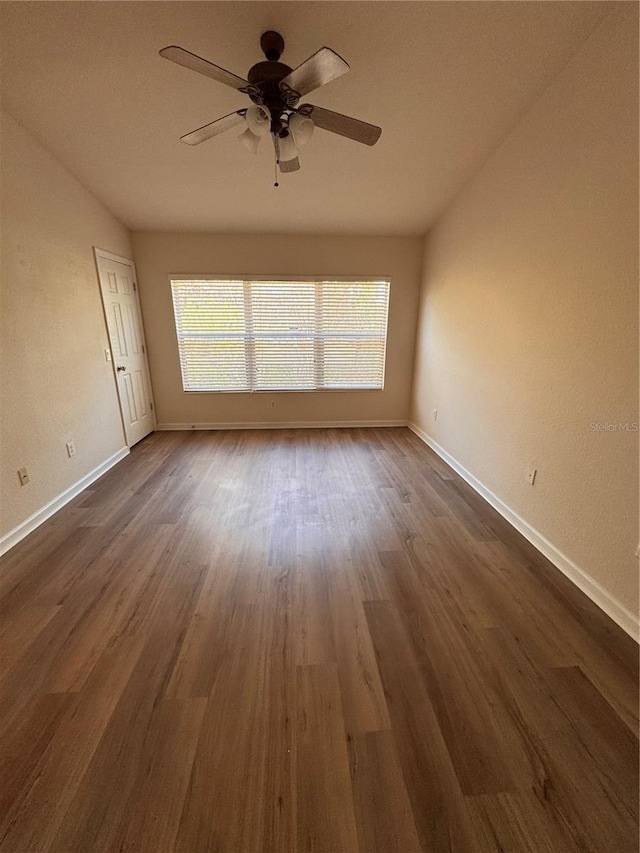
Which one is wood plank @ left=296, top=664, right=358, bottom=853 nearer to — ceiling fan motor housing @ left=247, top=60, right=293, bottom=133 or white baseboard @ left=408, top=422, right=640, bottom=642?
white baseboard @ left=408, top=422, right=640, bottom=642

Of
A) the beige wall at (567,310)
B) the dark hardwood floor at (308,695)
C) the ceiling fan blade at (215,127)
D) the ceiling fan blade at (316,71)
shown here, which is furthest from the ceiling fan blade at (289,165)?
the dark hardwood floor at (308,695)

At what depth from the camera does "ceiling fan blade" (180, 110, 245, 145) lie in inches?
69.6

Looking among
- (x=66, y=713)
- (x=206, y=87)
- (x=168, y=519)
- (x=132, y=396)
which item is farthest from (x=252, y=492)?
(x=206, y=87)

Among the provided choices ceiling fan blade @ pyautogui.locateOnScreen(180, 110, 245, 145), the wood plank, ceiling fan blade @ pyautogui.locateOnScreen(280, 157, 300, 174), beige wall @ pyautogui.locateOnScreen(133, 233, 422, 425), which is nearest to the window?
beige wall @ pyautogui.locateOnScreen(133, 233, 422, 425)

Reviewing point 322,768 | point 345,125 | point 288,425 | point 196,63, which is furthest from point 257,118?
point 288,425

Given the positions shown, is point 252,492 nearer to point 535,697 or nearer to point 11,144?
point 535,697

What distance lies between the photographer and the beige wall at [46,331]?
7.27ft

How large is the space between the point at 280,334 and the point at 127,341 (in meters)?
1.84

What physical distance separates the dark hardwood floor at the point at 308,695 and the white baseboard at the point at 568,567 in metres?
0.05

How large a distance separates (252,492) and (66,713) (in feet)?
5.79

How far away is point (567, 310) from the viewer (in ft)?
6.23

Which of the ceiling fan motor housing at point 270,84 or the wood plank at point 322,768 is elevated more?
the ceiling fan motor housing at point 270,84

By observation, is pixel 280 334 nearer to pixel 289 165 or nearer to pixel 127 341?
pixel 127 341

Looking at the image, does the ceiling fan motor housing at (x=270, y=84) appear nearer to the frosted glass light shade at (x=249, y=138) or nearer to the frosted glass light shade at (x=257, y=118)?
the frosted glass light shade at (x=257, y=118)
